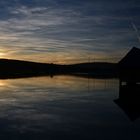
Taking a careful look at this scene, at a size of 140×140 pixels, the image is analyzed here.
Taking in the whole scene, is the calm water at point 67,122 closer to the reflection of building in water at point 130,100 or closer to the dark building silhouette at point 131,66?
the reflection of building in water at point 130,100

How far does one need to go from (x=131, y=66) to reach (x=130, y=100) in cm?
742

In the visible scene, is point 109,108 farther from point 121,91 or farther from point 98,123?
point 121,91

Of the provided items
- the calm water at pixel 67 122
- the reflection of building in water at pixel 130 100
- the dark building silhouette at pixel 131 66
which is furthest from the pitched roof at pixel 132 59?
the calm water at pixel 67 122

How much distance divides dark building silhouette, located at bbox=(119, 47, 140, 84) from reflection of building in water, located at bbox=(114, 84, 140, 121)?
1.01 m

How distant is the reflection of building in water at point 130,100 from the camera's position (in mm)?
21144

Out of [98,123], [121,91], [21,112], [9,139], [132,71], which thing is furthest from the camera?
[132,71]

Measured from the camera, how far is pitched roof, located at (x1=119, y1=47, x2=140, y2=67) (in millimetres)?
35987

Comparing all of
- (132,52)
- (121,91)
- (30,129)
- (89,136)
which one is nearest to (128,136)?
(89,136)

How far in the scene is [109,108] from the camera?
76.9 ft

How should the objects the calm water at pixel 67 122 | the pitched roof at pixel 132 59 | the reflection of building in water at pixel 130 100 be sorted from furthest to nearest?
the pitched roof at pixel 132 59 → the reflection of building in water at pixel 130 100 → the calm water at pixel 67 122

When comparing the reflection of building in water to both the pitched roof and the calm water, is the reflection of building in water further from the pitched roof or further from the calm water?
the pitched roof

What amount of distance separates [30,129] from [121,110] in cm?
827

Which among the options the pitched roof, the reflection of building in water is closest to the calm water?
the reflection of building in water

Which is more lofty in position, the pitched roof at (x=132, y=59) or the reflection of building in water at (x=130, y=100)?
the pitched roof at (x=132, y=59)
